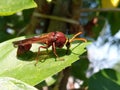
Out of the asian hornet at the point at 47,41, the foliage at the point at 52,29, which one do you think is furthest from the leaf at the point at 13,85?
the asian hornet at the point at 47,41

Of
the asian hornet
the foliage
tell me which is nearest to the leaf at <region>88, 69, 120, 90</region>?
the foliage

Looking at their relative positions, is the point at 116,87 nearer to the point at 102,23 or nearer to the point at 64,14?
the point at 64,14

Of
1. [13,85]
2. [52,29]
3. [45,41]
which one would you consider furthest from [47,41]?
[52,29]

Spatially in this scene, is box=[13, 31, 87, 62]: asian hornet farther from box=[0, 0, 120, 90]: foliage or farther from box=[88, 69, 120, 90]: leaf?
box=[88, 69, 120, 90]: leaf

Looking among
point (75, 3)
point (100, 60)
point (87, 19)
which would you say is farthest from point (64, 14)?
point (100, 60)

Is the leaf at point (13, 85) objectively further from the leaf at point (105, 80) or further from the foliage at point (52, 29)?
the leaf at point (105, 80)

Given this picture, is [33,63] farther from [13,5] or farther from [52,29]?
[52,29]

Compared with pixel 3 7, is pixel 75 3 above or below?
below
